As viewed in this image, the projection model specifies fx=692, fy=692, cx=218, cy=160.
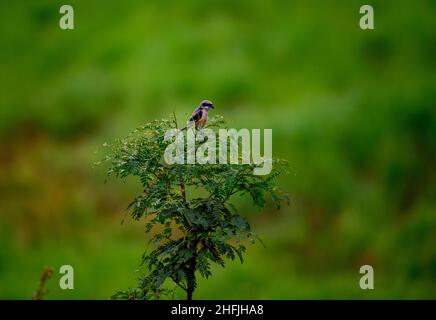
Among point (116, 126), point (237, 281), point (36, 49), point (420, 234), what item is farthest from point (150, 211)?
point (36, 49)

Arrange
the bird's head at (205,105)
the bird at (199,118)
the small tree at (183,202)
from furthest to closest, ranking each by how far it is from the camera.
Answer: the bird's head at (205,105), the bird at (199,118), the small tree at (183,202)

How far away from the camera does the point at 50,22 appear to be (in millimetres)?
13273

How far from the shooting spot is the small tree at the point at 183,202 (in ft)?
13.8

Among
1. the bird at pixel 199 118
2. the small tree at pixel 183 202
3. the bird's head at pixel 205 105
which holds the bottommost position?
the small tree at pixel 183 202

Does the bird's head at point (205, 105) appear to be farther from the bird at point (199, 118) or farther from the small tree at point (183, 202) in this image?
the small tree at point (183, 202)

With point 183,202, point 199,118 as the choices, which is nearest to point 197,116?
point 199,118

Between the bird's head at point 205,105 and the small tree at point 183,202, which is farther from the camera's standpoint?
the bird's head at point 205,105

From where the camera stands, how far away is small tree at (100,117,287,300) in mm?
4203

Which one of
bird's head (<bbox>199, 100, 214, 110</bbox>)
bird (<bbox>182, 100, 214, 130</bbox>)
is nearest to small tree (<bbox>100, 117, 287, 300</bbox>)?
bird (<bbox>182, 100, 214, 130</bbox>)

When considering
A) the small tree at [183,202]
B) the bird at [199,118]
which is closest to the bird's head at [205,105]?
the bird at [199,118]

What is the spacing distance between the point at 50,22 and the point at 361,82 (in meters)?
5.98

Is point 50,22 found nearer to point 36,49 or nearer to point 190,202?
point 36,49

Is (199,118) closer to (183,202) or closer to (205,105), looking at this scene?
(205,105)

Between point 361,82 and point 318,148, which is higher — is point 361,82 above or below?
above
